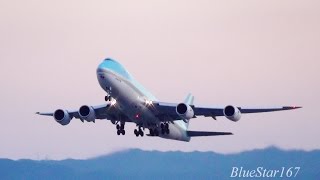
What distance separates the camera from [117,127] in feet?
275

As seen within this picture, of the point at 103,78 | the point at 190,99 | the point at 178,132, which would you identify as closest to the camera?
the point at 103,78

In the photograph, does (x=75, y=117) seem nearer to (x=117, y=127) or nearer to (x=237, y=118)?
(x=117, y=127)

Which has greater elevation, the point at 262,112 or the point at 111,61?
the point at 111,61

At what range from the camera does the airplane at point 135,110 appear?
75812 mm

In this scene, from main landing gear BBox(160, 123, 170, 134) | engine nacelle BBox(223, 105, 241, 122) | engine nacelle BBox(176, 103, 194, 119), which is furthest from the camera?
main landing gear BBox(160, 123, 170, 134)

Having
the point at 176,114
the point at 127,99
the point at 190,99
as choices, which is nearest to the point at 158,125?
the point at 176,114

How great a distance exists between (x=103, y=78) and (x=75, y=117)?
10.9 metres

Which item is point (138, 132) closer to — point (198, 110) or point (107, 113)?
→ point (107, 113)

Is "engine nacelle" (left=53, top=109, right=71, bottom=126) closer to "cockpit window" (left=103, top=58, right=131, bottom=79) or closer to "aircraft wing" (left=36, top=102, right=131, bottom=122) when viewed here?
"aircraft wing" (left=36, top=102, right=131, bottom=122)

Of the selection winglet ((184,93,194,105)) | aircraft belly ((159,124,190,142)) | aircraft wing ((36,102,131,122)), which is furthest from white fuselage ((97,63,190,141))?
Result: winglet ((184,93,194,105))

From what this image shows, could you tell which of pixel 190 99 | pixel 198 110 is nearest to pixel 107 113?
pixel 198 110

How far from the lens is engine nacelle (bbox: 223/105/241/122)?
259ft

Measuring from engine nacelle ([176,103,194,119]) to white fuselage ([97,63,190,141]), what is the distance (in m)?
2.33

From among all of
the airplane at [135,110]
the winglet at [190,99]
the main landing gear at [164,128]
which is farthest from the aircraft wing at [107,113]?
the winglet at [190,99]
